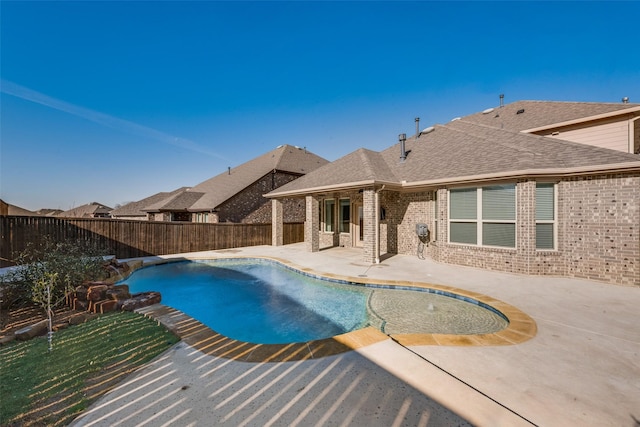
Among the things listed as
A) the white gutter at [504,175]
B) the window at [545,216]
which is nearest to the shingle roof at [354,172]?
the white gutter at [504,175]

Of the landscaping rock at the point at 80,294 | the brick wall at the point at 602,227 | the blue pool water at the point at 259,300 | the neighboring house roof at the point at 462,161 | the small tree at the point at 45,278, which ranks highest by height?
the neighboring house roof at the point at 462,161

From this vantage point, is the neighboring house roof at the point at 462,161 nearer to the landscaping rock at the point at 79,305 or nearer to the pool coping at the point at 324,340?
the pool coping at the point at 324,340

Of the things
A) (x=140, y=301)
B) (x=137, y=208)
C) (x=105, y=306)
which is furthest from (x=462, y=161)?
(x=137, y=208)

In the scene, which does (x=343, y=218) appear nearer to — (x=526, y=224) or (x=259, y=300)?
(x=259, y=300)

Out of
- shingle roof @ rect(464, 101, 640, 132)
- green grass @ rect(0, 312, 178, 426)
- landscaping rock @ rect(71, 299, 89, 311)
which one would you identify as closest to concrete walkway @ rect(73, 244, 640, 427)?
green grass @ rect(0, 312, 178, 426)

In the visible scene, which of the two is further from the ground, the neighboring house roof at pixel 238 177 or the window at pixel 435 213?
the neighboring house roof at pixel 238 177

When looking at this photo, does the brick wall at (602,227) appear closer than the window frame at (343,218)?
Yes

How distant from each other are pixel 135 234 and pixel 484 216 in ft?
48.1

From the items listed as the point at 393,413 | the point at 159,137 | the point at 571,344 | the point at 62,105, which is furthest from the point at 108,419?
the point at 159,137

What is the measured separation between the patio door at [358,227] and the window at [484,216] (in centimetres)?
508

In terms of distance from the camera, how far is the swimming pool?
15.7ft

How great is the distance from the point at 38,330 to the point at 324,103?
59.5 feet

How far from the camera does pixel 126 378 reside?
2764mm

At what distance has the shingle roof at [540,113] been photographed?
33.8 feet
